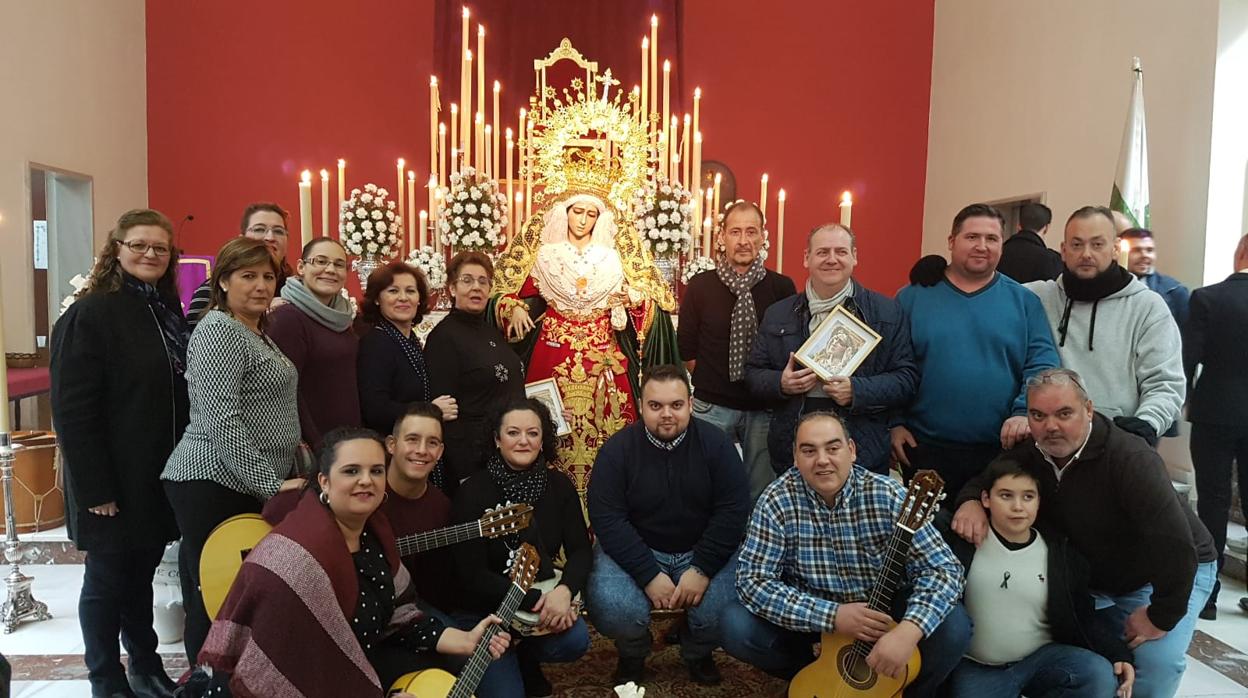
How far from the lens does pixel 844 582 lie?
2.80 m

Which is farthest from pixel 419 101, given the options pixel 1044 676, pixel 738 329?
pixel 1044 676

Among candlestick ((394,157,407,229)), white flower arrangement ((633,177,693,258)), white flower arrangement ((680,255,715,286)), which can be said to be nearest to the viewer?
white flower arrangement ((633,177,693,258))

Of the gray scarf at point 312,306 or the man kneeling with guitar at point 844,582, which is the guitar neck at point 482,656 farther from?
the gray scarf at point 312,306

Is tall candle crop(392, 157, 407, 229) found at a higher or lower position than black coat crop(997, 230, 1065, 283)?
higher

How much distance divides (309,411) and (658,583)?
151 centimetres

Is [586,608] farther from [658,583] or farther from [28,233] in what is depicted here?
[28,233]

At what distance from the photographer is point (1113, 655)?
8.59 ft

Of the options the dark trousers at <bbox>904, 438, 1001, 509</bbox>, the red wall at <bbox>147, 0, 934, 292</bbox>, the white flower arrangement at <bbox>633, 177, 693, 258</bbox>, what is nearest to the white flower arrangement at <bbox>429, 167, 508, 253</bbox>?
the white flower arrangement at <bbox>633, 177, 693, 258</bbox>

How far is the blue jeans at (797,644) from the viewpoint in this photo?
105 inches

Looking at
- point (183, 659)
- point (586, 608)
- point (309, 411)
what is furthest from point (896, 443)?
point (183, 659)

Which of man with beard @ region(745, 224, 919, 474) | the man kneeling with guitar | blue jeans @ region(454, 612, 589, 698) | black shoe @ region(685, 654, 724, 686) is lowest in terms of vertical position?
black shoe @ region(685, 654, 724, 686)

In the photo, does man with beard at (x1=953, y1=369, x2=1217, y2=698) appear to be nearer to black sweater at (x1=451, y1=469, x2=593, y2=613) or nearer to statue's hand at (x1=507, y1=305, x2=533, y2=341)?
black sweater at (x1=451, y1=469, x2=593, y2=613)

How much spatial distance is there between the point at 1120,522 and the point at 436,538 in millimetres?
2330

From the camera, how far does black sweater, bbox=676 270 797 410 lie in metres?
3.69
